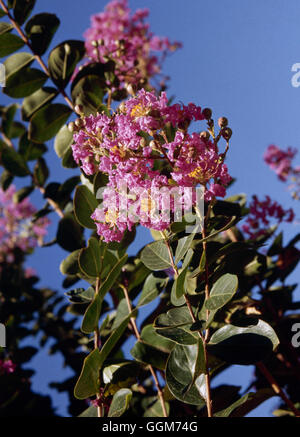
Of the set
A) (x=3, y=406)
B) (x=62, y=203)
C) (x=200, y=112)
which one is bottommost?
(x=3, y=406)

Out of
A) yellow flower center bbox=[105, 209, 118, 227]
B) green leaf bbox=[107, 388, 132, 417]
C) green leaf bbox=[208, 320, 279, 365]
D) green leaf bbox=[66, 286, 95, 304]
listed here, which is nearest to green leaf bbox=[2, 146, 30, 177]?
green leaf bbox=[66, 286, 95, 304]

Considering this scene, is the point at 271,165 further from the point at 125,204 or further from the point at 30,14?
the point at 125,204

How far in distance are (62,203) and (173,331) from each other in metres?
1.02

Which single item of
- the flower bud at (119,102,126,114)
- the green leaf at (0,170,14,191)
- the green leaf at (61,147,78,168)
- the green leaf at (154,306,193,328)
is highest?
the green leaf at (0,170,14,191)

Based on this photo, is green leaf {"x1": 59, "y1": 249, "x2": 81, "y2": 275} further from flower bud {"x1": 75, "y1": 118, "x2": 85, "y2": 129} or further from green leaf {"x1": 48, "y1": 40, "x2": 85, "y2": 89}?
green leaf {"x1": 48, "y1": 40, "x2": 85, "y2": 89}

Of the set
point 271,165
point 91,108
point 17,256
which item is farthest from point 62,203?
point 271,165

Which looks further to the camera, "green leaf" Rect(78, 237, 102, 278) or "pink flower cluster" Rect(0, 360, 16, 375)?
"pink flower cluster" Rect(0, 360, 16, 375)

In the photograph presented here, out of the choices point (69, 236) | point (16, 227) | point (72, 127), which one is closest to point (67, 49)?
point (72, 127)

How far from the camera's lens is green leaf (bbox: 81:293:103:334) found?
1.12m

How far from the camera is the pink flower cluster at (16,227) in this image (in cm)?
422

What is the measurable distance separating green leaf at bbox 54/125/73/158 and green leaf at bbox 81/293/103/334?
672mm

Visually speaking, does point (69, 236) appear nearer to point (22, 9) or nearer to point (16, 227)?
point (22, 9)

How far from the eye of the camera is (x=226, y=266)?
1.14 meters
